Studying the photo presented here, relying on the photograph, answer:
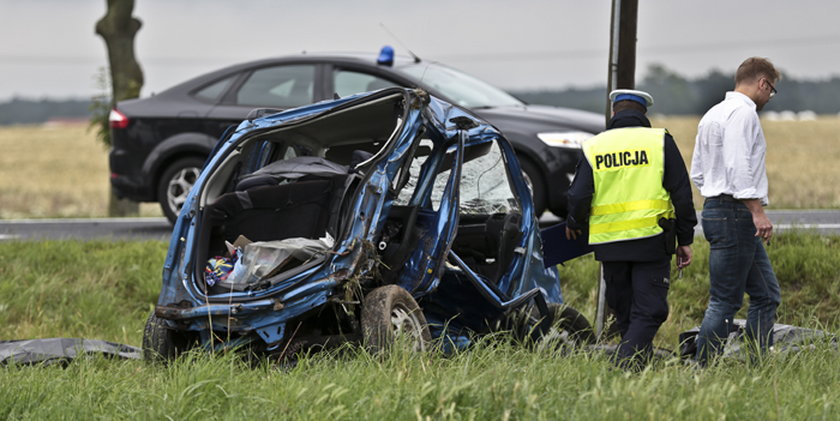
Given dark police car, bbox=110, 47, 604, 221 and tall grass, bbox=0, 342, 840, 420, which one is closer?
tall grass, bbox=0, 342, 840, 420

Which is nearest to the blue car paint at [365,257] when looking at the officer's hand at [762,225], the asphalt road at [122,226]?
the officer's hand at [762,225]

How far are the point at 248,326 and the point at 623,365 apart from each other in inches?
76.5

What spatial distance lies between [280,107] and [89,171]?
1202 inches

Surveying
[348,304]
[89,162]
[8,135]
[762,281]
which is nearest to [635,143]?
[762,281]

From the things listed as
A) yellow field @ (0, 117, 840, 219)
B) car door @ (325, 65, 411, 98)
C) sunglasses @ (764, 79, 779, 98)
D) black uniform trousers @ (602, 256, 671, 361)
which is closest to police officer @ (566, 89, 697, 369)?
black uniform trousers @ (602, 256, 671, 361)

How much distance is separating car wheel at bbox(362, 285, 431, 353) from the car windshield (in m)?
4.28

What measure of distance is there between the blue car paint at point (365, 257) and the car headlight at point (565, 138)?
266 centimetres

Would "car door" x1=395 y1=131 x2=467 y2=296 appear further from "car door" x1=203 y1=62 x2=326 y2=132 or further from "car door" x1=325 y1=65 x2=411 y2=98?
"car door" x1=203 y1=62 x2=326 y2=132

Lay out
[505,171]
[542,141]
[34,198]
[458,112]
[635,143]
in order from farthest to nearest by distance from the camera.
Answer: [34,198], [542,141], [505,171], [458,112], [635,143]

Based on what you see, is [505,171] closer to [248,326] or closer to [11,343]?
[248,326]

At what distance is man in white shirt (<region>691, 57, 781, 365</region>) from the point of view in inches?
221

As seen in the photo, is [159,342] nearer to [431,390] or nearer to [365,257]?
[365,257]

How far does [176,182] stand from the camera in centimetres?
1060

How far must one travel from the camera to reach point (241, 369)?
17.5 feet
